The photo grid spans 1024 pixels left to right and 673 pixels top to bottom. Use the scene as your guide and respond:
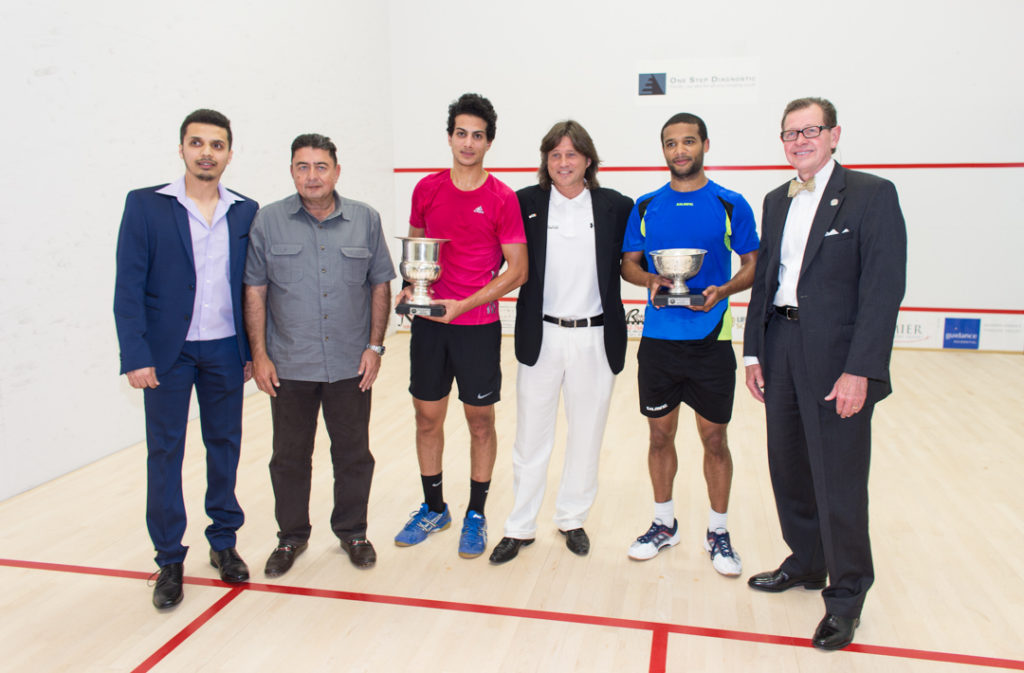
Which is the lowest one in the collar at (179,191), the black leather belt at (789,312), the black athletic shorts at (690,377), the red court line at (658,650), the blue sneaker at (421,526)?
the red court line at (658,650)

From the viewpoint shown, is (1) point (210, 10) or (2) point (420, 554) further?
(1) point (210, 10)

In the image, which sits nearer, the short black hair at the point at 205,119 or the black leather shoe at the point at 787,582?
the short black hair at the point at 205,119

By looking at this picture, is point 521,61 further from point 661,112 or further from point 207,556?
point 207,556

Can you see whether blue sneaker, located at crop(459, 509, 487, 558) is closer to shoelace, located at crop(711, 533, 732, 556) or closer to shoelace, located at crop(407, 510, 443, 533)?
shoelace, located at crop(407, 510, 443, 533)

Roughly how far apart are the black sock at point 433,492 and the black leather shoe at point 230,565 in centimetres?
60

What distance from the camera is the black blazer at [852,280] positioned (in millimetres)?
1693

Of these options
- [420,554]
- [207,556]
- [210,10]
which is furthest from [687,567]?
[210,10]

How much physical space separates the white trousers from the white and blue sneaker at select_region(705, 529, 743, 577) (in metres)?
0.39

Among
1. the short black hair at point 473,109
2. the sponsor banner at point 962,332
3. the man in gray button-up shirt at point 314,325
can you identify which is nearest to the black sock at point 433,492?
the man in gray button-up shirt at point 314,325

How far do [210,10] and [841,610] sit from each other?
4020 mm

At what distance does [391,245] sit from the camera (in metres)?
6.39

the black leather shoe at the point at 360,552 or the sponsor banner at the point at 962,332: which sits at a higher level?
the sponsor banner at the point at 962,332

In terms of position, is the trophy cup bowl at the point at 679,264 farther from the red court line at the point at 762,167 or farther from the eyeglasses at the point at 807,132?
the red court line at the point at 762,167

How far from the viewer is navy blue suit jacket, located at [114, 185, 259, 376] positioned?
6.36 feet
